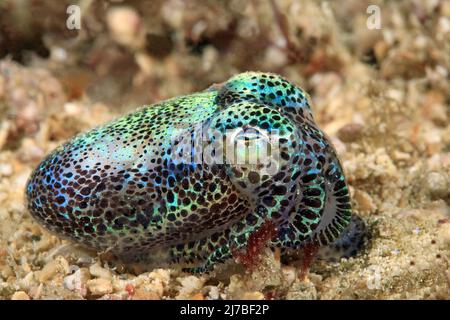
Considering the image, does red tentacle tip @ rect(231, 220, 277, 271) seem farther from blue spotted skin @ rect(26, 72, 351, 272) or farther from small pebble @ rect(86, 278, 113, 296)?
small pebble @ rect(86, 278, 113, 296)

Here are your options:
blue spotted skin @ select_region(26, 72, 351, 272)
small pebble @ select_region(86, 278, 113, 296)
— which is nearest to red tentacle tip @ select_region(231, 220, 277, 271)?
blue spotted skin @ select_region(26, 72, 351, 272)

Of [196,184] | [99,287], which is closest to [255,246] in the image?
[196,184]

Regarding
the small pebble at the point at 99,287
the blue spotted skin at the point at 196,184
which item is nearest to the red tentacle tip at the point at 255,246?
the blue spotted skin at the point at 196,184

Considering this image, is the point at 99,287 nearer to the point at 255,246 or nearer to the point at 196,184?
the point at 196,184

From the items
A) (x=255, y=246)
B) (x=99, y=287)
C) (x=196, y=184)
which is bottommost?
(x=99, y=287)
